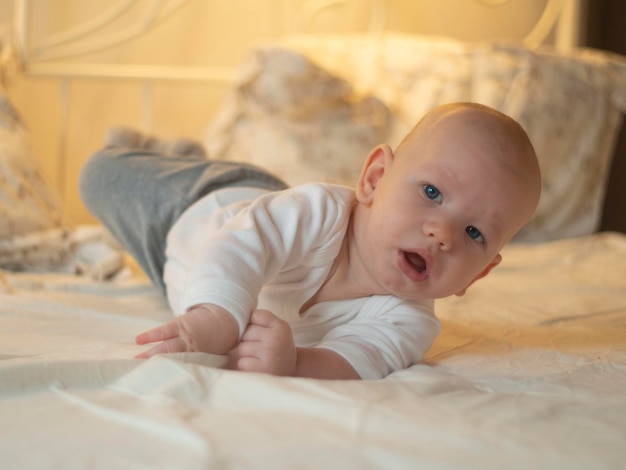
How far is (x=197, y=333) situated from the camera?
699mm

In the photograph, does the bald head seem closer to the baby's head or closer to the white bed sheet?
the baby's head

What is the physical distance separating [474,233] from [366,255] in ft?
0.42

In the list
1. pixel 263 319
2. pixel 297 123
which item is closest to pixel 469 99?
pixel 297 123

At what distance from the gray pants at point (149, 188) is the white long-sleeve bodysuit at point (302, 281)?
161 mm

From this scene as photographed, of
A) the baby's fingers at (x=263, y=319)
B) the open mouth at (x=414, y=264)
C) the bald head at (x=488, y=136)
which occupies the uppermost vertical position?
the bald head at (x=488, y=136)

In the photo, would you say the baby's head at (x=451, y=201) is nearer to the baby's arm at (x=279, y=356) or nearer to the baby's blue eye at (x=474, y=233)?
the baby's blue eye at (x=474, y=233)

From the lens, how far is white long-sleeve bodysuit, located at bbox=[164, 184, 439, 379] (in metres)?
0.75

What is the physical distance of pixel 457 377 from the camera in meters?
0.75

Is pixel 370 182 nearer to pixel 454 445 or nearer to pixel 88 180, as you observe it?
pixel 454 445

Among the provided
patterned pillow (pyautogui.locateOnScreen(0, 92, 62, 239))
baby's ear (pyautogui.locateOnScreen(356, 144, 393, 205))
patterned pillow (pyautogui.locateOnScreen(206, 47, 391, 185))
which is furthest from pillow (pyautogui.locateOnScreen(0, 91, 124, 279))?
baby's ear (pyautogui.locateOnScreen(356, 144, 393, 205))

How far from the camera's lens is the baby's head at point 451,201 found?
0.78 meters

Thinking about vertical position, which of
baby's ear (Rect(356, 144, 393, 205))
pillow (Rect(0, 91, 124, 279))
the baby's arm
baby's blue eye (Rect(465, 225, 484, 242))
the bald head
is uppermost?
the bald head

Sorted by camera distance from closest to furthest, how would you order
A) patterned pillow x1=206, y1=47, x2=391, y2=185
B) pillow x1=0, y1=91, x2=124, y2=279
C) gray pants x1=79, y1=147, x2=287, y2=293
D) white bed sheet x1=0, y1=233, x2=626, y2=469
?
white bed sheet x1=0, y1=233, x2=626, y2=469, gray pants x1=79, y1=147, x2=287, y2=293, pillow x1=0, y1=91, x2=124, y2=279, patterned pillow x1=206, y1=47, x2=391, y2=185

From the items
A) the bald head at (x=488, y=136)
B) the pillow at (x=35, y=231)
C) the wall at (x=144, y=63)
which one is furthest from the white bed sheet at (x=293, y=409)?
the wall at (x=144, y=63)
